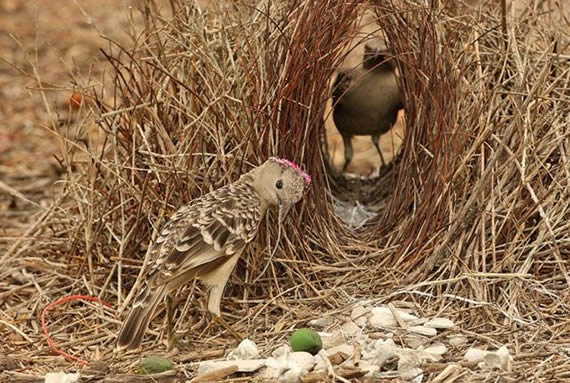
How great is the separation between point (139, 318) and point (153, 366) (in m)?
0.21

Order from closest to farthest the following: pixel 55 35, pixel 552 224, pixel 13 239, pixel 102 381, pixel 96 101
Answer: pixel 102 381, pixel 552 224, pixel 96 101, pixel 13 239, pixel 55 35

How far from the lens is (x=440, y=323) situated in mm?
4105

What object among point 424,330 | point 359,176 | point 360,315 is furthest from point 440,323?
point 359,176

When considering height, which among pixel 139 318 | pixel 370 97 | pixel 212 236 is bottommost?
pixel 139 318

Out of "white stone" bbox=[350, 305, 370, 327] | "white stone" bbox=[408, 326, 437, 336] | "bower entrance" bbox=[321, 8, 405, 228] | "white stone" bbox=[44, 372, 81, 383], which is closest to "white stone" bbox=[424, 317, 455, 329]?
"white stone" bbox=[408, 326, 437, 336]

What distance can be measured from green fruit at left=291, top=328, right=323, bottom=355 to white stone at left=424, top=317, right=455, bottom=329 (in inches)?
18.5

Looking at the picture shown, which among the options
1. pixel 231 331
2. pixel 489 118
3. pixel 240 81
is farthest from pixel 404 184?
pixel 231 331

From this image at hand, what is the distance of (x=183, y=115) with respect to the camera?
190 inches

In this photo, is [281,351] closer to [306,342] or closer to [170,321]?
[306,342]

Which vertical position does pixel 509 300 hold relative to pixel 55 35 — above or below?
below

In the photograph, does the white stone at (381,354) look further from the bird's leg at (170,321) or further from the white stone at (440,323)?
the bird's leg at (170,321)

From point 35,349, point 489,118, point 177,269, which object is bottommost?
point 35,349

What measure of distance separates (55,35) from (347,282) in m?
5.67

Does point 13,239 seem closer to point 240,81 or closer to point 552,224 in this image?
point 240,81
